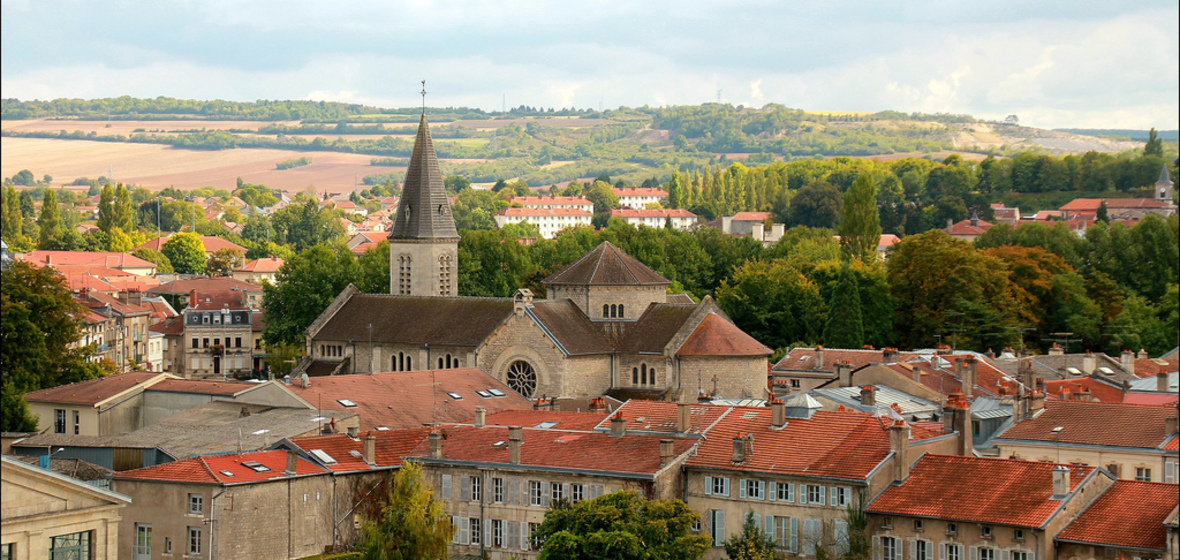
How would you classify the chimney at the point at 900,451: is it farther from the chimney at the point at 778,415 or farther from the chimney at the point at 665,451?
the chimney at the point at 665,451

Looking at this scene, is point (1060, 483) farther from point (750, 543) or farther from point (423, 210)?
point (423, 210)

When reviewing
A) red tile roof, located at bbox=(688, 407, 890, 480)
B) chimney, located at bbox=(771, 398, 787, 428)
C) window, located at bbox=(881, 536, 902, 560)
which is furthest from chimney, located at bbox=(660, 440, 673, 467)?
window, located at bbox=(881, 536, 902, 560)

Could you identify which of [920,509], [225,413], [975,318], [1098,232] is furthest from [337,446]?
[1098,232]

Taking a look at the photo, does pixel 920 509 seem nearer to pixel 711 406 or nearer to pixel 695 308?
pixel 711 406

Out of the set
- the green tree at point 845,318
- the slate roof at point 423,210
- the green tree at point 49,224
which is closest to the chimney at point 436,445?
the slate roof at point 423,210

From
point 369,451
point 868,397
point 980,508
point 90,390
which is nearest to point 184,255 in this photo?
point 90,390

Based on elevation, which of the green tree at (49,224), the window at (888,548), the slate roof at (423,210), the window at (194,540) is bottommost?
the window at (194,540)

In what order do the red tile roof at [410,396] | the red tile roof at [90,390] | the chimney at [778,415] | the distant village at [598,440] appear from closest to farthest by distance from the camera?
the distant village at [598,440]
the chimney at [778,415]
the red tile roof at [410,396]
the red tile roof at [90,390]
